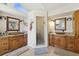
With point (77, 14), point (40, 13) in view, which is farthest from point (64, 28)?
point (40, 13)

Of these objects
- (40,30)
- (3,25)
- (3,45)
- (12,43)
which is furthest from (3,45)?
(40,30)

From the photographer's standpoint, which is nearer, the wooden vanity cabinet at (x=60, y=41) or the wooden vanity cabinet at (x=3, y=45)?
the wooden vanity cabinet at (x=3, y=45)

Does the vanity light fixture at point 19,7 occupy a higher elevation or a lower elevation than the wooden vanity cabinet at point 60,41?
higher

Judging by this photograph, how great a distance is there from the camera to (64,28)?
1.82 m

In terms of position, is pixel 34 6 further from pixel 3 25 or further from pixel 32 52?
pixel 32 52

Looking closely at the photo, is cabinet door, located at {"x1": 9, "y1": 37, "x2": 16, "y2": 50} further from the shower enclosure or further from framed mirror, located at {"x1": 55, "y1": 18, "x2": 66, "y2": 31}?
framed mirror, located at {"x1": 55, "y1": 18, "x2": 66, "y2": 31}

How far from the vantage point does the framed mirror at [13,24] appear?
70.2 inches

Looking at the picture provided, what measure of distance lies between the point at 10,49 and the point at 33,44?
406 mm

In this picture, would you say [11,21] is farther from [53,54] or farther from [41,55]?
[53,54]

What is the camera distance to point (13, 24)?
1.85 meters

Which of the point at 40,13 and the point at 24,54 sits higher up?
the point at 40,13

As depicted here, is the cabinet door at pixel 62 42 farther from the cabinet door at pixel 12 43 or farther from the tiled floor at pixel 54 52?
the cabinet door at pixel 12 43

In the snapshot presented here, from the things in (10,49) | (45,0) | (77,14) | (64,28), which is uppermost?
(45,0)

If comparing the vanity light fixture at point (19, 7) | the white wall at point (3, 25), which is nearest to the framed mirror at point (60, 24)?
the vanity light fixture at point (19, 7)
